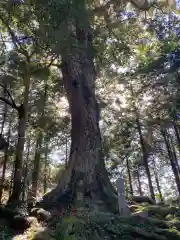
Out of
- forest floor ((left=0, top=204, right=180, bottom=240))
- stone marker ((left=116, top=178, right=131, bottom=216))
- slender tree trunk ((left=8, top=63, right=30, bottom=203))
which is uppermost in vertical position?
slender tree trunk ((left=8, top=63, right=30, bottom=203))

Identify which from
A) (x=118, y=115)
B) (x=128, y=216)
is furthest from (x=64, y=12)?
(x=118, y=115)

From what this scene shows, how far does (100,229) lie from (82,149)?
2.83 m

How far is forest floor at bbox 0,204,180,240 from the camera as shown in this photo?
4.07 metres

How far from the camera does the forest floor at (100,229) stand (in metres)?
4.07

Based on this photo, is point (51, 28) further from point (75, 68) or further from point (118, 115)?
point (118, 115)

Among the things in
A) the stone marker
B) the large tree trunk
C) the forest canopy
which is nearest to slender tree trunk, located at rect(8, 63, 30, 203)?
the forest canopy

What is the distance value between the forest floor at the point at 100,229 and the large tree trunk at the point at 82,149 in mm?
1120

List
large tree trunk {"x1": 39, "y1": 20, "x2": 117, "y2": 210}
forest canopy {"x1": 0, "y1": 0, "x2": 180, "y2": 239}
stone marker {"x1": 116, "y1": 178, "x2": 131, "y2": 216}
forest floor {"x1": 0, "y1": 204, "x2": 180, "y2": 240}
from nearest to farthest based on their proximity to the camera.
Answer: forest floor {"x1": 0, "y1": 204, "x2": 180, "y2": 240}
forest canopy {"x1": 0, "y1": 0, "x2": 180, "y2": 239}
stone marker {"x1": 116, "y1": 178, "x2": 131, "y2": 216}
large tree trunk {"x1": 39, "y1": 20, "x2": 117, "y2": 210}

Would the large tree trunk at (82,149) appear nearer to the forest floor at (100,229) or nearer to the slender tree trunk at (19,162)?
the forest floor at (100,229)

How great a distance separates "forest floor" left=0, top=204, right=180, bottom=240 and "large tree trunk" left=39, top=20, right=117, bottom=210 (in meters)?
1.12

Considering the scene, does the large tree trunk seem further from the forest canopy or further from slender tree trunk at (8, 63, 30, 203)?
slender tree trunk at (8, 63, 30, 203)

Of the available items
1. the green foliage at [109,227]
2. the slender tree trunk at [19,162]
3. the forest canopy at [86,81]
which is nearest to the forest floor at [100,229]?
the green foliage at [109,227]

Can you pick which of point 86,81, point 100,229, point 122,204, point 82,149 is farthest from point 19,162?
point 100,229

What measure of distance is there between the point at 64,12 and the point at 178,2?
5847 mm
